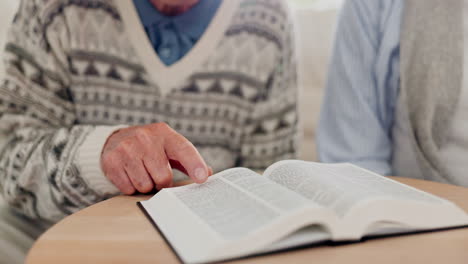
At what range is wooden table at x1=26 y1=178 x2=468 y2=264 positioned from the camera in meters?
0.42

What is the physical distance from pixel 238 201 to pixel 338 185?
120 millimetres

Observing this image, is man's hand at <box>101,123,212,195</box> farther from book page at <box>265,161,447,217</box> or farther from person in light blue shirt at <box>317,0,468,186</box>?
person in light blue shirt at <box>317,0,468,186</box>

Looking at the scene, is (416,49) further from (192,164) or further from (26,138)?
(26,138)

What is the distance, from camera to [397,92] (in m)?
1.02

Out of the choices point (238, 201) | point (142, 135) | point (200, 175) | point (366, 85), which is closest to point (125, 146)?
point (142, 135)

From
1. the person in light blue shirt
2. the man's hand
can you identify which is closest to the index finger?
the man's hand

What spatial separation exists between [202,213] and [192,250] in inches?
2.7

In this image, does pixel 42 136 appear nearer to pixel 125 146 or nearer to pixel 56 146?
pixel 56 146

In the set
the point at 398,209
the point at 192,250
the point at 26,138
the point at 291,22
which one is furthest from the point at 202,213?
the point at 291,22

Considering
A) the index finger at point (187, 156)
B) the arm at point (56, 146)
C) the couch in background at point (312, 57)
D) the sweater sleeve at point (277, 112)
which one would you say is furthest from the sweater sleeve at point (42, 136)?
the couch in background at point (312, 57)

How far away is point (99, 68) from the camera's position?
0.97 meters

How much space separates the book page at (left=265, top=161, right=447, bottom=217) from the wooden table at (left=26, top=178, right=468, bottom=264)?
0.04 meters

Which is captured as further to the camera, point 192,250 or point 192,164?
point 192,164

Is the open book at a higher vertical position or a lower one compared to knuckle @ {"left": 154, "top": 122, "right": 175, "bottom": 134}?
lower
